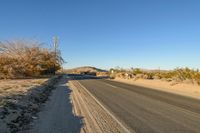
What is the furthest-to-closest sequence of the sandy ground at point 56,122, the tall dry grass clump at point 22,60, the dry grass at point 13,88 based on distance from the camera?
the tall dry grass clump at point 22,60 < the dry grass at point 13,88 < the sandy ground at point 56,122

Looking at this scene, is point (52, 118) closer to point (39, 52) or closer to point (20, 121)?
point (20, 121)

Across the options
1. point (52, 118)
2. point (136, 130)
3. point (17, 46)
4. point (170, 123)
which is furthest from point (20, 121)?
point (17, 46)

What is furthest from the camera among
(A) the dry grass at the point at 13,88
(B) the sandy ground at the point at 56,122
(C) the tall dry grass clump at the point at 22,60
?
(C) the tall dry grass clump at the point at 22,60

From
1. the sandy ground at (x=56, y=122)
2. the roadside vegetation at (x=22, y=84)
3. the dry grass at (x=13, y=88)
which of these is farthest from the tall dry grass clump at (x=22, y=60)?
the sandy ground at (x=56, y=122)

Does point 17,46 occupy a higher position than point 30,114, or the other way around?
point 17,46

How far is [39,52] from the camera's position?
48438 mm

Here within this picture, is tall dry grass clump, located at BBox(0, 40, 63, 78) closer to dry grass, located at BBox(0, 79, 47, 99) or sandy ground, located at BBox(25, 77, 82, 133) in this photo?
dry grass, located at BBox(0, 79, 47, 99)

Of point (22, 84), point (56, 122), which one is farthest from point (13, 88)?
point (56, 122)

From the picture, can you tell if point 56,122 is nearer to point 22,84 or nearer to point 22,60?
point 22,84

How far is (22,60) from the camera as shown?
41250 mm

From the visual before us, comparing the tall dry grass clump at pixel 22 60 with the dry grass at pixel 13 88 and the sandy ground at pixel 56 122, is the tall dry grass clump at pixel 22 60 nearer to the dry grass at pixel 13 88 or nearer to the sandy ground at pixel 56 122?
the dry grass at pixel 13 88

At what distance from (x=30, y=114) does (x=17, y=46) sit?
1478 inches

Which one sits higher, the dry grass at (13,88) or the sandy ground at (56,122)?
the dry grass at (13,88)

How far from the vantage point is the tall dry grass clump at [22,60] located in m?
36.7
